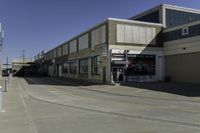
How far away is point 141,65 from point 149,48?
278 centimetres

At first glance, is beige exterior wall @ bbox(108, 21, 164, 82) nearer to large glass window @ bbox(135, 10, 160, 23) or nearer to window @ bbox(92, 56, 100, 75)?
large glass window @ bbox(135, 10, 160, 23)

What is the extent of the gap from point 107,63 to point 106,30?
4.36 m

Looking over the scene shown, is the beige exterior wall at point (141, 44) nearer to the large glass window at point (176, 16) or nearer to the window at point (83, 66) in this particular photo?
the large glass window at point (176, 16)

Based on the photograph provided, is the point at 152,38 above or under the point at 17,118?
above

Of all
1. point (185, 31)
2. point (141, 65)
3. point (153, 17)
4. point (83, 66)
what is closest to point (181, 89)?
point (185, 31)

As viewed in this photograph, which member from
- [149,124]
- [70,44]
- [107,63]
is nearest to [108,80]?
[107,63]

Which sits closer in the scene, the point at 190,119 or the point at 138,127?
the point at 138,127

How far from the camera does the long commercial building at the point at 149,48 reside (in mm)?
38500

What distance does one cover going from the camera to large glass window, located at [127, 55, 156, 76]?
41.6m

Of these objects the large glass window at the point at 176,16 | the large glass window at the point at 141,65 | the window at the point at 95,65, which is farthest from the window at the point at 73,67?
the large glass window at the point at 176,16

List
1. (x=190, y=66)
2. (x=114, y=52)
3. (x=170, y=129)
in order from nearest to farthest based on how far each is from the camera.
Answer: (x=170, y=129) → (x=190, y=66) → (x=114, y=52)

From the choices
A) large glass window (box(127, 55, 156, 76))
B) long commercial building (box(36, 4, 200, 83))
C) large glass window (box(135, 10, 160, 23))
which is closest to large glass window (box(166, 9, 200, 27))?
long commercial building (box(36, 4, 200, 83))

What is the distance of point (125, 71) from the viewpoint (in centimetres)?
4109

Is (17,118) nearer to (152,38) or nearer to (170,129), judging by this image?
(170,129)
